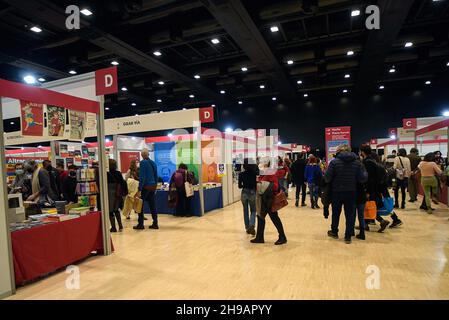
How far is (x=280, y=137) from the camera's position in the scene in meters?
15.8

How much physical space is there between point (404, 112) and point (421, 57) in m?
5.63

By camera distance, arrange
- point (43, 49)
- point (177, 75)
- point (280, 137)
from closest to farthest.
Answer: point (43, 49)
point (177, 75)
point (280, 137)

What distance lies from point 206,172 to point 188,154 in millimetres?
1034

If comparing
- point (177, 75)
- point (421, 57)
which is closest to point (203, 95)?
point (177, 75)

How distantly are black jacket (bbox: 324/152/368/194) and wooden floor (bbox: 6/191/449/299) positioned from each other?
0.81 metres

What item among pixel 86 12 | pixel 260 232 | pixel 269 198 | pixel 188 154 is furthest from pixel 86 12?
pixel 260 232

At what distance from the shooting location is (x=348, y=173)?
Result: 4.00 metres

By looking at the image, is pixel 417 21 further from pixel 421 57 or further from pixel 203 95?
pixel 203 95

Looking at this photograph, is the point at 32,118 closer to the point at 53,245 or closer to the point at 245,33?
the point at 53,245

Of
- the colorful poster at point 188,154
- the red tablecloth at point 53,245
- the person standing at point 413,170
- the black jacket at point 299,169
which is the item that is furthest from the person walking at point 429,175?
the red tablecloth at point 53,245

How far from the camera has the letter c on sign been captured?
365 cm

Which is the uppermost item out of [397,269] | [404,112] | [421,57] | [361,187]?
[421,57]

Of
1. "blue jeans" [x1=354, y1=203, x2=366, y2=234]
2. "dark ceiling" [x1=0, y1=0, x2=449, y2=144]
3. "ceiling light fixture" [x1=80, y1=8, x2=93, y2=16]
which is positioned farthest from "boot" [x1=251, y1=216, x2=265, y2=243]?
"ceiling light fixture" [x1=80, y1=8, x2=93, y2=16]

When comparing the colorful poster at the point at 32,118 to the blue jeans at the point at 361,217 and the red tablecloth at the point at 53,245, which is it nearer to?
the red tablecloth at the point at 53,245
